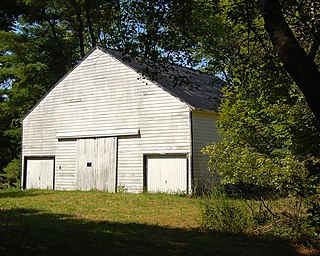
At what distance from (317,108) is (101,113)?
1743 centimetres

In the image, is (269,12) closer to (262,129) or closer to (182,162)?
(262,129)

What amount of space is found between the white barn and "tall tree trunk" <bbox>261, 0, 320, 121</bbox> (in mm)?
12163

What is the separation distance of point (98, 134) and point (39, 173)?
4.52 metres

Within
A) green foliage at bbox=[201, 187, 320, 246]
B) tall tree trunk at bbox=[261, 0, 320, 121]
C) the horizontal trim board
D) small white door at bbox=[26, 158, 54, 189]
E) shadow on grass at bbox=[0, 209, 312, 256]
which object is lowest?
shadow on grass at bbox=[0, 209, 312, 256]

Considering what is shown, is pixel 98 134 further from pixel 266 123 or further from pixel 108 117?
pixel 266 123

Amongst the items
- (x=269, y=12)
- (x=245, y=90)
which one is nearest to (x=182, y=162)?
(x=245, y=90)

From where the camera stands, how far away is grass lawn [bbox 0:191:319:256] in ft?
25.7

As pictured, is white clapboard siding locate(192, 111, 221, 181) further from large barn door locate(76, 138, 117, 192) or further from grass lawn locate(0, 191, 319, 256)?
grass lawn locate(0, 191, 319, 256)

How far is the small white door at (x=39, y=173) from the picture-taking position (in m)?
23.1

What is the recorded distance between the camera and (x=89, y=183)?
21453 millimetres

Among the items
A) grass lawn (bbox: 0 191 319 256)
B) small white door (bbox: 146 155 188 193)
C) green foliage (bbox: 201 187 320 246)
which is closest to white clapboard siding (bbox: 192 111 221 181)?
small white door (bbox: 146 155 188 193)

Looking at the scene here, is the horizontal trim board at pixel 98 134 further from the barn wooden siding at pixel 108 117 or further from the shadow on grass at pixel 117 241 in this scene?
the shadow on grass at pixel 117 241

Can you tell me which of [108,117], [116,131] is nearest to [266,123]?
[116,131]

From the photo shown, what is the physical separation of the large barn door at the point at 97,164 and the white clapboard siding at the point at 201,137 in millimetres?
4108
